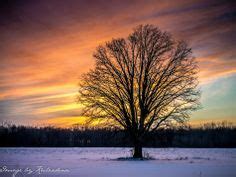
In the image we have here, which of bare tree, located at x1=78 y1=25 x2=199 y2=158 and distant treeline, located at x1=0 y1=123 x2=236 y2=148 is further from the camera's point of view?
distant treeline, located at x1=0 y1=123 x2=236 y2=148

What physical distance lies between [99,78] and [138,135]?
24.8ft

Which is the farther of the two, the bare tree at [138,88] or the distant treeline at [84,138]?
the distant treeline at [84,138]

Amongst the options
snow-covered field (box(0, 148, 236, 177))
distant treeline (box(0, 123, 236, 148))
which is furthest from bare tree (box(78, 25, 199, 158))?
distant treeline (box(0, 123, 236, 148))

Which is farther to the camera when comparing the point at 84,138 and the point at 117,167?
the point at 84,138

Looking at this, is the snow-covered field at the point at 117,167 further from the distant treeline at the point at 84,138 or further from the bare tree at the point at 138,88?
the distant treeline at the point at 84,138

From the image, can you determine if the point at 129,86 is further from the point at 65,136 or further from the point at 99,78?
the point at 65,136

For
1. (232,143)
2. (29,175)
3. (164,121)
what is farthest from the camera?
(232,143)

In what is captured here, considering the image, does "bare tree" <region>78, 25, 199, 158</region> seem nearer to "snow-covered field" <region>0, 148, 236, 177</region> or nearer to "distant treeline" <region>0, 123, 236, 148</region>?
"snow-covered field" <region>0, 148, 236, 177</region>

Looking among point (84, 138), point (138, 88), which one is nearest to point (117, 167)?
point (138, 88)

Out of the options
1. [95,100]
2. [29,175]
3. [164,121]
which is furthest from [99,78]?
[29,175]

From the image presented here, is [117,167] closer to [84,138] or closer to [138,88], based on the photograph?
[138,88]

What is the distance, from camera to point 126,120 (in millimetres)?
38344

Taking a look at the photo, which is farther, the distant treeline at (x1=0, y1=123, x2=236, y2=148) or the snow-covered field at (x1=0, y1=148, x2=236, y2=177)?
the distant treeline at (x1=0, y1=123, x2=236, y2=148)

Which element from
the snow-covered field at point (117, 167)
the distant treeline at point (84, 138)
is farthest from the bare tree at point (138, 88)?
the distant treeline at point (84, 138)
